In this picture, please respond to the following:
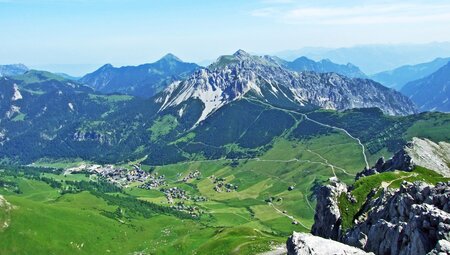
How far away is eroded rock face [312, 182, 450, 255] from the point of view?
80.1 m

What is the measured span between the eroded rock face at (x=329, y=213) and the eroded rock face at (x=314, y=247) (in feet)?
206

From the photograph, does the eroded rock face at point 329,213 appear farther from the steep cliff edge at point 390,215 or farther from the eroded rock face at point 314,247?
the eroded rock face at point 314,247

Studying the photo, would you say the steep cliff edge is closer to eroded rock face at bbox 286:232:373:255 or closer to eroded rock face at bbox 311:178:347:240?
eroded rock face at bbox 311:178:347:240

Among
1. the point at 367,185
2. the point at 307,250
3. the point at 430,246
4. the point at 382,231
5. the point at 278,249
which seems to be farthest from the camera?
the point at 278,249

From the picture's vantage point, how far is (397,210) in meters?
112

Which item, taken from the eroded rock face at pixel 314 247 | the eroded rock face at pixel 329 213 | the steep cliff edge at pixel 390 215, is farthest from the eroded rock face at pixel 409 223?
the eroded rock face at pixel 329 213

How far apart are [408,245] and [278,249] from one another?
105101 millimetres

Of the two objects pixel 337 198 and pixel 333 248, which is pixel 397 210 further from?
pixel 337 198

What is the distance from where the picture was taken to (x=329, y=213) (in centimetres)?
16225

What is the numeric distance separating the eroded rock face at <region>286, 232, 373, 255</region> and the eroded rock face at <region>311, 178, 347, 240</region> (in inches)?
2477

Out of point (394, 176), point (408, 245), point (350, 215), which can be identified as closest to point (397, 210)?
point (408, 245)

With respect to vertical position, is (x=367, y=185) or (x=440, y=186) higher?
(x=440, y=186)

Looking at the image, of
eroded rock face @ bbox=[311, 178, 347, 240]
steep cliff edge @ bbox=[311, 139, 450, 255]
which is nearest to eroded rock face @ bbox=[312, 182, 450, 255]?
steep cliff edge @ bbox=[311, 139, 450, 255]

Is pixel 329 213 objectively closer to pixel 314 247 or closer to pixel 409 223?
pixel 314 247
